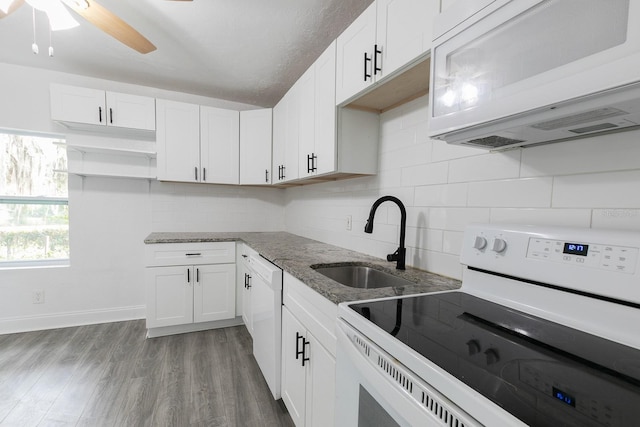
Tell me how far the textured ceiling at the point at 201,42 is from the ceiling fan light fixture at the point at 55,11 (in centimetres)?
33

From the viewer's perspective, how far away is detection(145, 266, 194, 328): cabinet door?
8.32 feet

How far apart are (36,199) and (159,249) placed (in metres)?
1.40

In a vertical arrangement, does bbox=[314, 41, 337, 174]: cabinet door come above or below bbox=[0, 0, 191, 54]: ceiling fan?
→ below

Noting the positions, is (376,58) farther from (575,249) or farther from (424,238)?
(575,249)

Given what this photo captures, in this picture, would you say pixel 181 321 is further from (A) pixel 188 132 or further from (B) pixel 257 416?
(A) pixel 188 132

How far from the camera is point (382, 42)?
1.28 metres

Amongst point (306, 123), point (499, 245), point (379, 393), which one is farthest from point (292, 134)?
point (379, 393)

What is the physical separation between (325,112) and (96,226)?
8.58 ft

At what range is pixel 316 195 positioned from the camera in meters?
2.67

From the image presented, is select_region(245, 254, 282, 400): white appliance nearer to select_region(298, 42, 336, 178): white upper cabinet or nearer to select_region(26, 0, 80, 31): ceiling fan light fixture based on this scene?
select_region(298, 42, 336, 178): white upper cabinet

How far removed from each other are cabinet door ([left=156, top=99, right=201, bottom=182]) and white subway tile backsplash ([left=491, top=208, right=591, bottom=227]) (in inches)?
104

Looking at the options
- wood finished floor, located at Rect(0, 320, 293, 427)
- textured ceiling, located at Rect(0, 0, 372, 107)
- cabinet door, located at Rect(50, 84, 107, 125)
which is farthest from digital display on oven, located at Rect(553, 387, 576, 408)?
cabinet door, located at Rect(50, 84, 107, 125)

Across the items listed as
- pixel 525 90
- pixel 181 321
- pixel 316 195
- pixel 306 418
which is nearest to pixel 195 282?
pixel 181 321

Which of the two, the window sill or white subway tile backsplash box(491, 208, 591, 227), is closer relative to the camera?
white subway tile backsplash box(491, 208, 591, 227)
